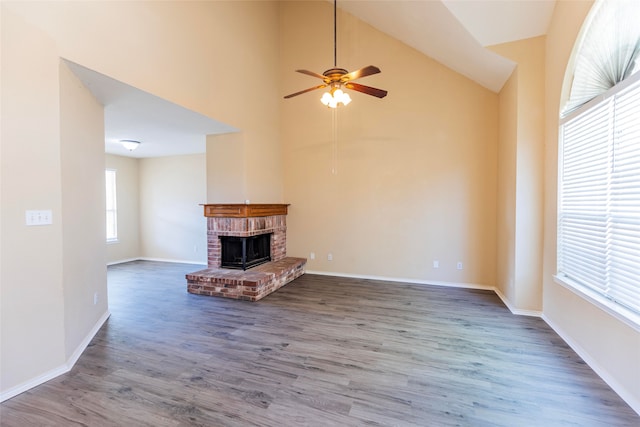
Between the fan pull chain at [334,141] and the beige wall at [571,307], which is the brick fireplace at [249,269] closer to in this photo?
the fan pull chain at [334,141]

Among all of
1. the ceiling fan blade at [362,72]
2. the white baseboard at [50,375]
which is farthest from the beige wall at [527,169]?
the white baseboard at [50,375]

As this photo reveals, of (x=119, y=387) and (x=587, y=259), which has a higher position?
(x=587, y=259)

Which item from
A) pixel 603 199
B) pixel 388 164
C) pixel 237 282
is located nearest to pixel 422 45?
pixel 388 164

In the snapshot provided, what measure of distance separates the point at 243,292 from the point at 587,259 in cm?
400

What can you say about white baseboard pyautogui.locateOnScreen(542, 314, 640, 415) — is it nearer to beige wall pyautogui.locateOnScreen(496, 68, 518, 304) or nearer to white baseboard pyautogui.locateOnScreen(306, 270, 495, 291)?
beige wall pyautogui.locateOnScreen(496, 68, 518, 304)

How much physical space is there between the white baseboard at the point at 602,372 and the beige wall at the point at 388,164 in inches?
71.7

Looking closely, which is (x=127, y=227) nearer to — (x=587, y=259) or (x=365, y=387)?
(x=365, y=387)

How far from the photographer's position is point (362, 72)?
2900mm

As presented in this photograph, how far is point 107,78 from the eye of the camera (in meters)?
2.73

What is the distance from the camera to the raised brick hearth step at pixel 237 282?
13.5ft

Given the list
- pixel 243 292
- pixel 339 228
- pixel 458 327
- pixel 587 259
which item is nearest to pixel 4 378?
pixel 243 292

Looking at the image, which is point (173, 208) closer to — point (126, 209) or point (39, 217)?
point (126, 209)

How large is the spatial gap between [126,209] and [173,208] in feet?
3.95

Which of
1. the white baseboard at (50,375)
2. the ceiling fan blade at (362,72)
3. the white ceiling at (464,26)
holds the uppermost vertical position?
the white ceiling at (464,26)
